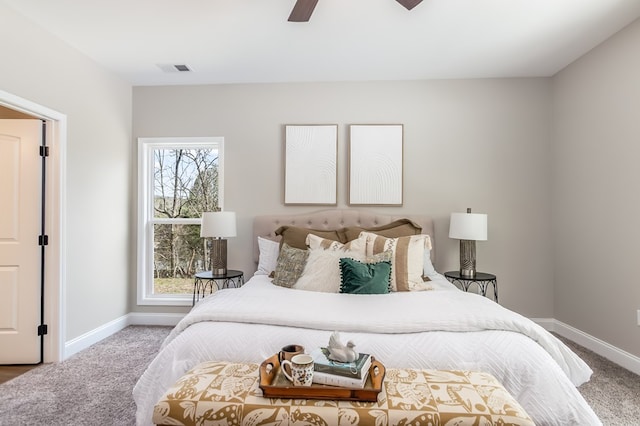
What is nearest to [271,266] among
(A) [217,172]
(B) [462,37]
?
(A) [217,172]

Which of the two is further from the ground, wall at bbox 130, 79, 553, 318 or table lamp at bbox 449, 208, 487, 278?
wall at bbox 130, 79, 553, 318

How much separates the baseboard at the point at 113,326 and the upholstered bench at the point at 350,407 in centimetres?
234

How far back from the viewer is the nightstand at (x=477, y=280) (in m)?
3.40

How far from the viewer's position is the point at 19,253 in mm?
3012

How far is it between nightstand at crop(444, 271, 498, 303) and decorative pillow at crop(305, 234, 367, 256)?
1012 millimetres

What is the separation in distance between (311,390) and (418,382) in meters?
0.47

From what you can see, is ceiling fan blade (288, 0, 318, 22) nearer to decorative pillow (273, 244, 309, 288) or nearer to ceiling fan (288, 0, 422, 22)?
ceiling fan (288, 0, 422, 22)

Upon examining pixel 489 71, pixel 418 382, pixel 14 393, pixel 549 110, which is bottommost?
pixel 14 393

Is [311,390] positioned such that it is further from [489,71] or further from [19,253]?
[489,71]

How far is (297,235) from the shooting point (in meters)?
3.52

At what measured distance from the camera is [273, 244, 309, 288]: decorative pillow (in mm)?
2965

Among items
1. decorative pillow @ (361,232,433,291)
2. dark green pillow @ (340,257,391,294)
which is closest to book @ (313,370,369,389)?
dark green pillow @ (340,257,391,294)

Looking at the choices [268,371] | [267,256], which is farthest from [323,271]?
[268,371]

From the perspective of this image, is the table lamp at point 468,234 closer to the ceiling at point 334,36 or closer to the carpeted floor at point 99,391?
the carpeted floor at point 99,391
